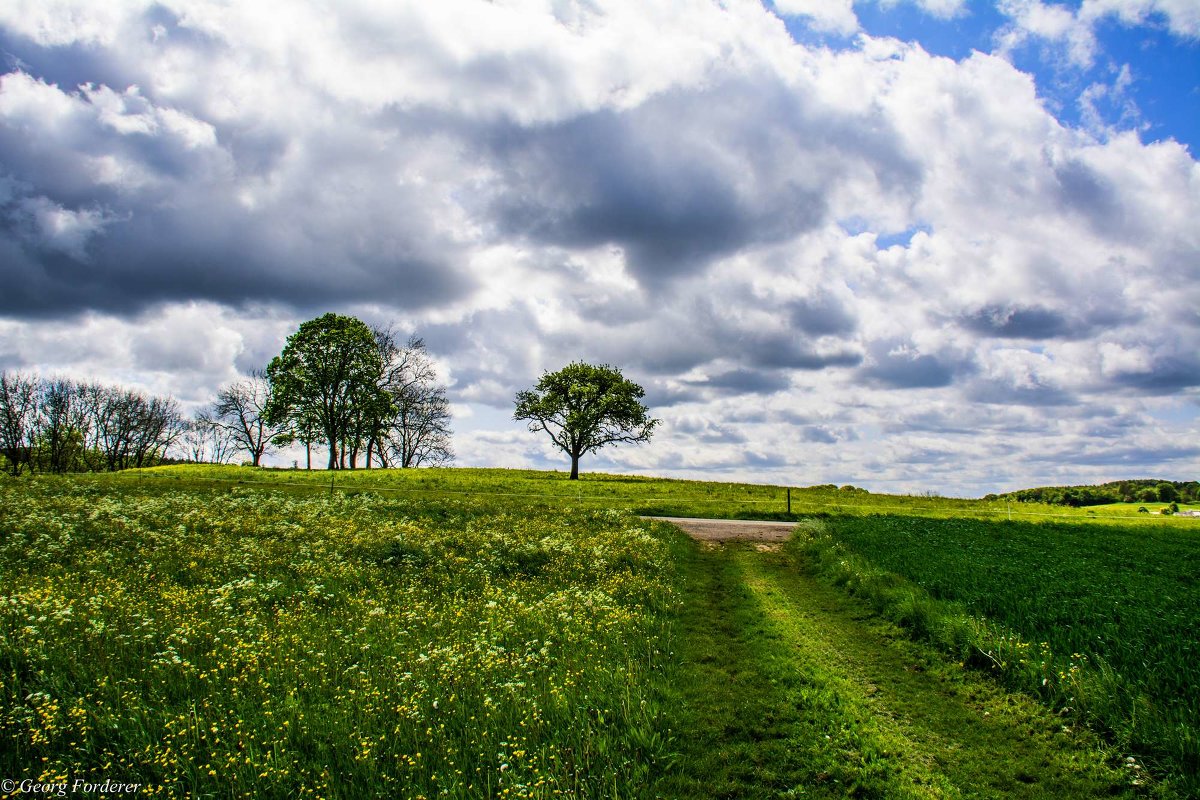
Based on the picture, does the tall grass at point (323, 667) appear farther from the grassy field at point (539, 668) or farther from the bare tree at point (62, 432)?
the bare tree at point (62, 432)

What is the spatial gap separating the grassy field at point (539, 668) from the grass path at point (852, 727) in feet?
0.17

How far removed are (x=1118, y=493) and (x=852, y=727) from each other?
130 m

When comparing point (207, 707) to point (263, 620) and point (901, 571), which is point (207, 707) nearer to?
point (263, 620)

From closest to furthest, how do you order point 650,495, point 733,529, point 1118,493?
point 733,529
point 650,495
point 1118,493

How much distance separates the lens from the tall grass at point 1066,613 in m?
8.66

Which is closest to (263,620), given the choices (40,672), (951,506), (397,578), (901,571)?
(40,672)

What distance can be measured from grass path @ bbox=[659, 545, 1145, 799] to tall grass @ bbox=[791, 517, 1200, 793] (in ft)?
2.02

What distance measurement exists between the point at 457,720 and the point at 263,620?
5.72 m

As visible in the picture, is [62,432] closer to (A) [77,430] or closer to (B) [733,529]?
(A) [77,430]

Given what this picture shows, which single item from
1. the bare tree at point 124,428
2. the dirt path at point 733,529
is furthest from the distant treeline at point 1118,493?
the bare tree at point 124,428

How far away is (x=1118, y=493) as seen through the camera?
104 metres

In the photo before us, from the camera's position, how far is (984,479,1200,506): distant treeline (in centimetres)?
8906

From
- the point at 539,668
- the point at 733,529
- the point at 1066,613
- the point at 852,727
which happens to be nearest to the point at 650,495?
the point at 733,529

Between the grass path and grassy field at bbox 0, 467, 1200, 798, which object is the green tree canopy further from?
the grass path
